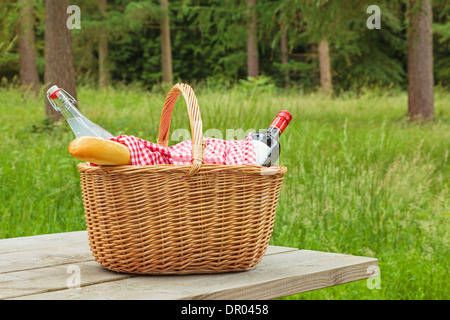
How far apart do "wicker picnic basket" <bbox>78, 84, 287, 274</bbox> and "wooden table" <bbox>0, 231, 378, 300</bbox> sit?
43 millimetres

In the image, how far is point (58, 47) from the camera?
22.8ft

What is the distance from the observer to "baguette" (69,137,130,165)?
4.32 feet

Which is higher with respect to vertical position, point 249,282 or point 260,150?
point 260,150

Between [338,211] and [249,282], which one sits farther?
[338,211]

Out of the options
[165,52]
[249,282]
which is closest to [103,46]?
[165,52]

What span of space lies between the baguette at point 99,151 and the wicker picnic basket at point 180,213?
0.03 m

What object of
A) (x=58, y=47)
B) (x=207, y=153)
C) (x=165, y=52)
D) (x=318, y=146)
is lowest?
(x=318, y=146)

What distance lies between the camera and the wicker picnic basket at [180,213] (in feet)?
4.64

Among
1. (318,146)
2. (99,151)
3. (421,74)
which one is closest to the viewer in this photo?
(99,151)

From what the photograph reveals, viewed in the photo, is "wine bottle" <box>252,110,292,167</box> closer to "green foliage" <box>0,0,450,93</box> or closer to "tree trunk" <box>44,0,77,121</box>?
"tree trunk" <box>44,0,77,121</box>

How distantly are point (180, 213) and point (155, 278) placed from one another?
18 centimetres

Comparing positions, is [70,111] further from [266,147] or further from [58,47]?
[58,47]

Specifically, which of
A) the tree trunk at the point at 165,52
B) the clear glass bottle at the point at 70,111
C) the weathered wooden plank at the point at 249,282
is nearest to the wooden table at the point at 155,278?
the weathered wooden plank at the point at 249,282
